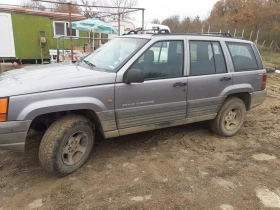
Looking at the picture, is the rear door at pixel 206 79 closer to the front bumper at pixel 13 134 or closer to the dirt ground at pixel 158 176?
the dirt ground at pixel 158 176

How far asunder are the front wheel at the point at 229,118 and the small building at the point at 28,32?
11997 millimetres

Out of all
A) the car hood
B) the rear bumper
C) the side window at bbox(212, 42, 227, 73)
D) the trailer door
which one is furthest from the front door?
the trailer door

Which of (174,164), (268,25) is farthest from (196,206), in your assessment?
(268,25)

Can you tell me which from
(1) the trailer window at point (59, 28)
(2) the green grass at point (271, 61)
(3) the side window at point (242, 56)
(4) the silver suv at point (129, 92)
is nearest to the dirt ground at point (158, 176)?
(4) the silver suv at point (129, 92)

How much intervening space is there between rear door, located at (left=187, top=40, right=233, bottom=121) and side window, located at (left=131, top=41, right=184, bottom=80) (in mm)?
231

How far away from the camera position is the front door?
3.54 m

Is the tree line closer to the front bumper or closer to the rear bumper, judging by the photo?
the rear bumper

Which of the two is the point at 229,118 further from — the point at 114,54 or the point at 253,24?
the point at 253,24

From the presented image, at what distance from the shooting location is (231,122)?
4.88 metres

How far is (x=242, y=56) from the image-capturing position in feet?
15.6

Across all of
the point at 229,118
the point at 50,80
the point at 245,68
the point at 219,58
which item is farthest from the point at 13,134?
the point at 245,68

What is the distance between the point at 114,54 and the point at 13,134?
6.05 feet

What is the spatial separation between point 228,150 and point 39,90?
3.11 m

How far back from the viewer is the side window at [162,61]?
3674 millimetres
